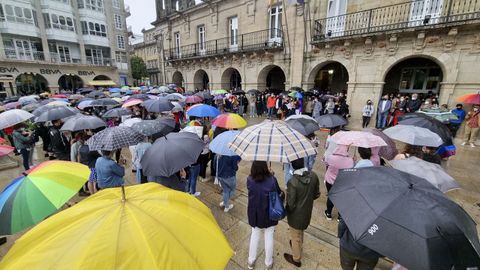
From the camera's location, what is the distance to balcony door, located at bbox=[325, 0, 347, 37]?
12477 millimetres

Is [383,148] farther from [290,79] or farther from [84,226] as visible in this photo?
[290,79]

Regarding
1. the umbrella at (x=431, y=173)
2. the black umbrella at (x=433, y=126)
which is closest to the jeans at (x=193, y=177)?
the umbrella at (x=431, y=173)

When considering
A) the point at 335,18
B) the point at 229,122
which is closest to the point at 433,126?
the point at 229,122

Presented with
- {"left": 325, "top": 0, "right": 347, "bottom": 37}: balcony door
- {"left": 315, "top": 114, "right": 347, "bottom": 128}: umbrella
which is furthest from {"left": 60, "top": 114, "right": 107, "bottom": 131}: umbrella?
{"left": 325, "top": 0, "right": 347, "bottom": 37}: balcony door

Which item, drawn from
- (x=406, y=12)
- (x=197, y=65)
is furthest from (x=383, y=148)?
(x=197, y=65)

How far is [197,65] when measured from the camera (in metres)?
21.8

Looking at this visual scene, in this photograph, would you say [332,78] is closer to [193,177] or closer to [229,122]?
[229,122]

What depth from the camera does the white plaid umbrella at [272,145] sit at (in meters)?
2.86

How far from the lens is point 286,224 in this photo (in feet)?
14.1

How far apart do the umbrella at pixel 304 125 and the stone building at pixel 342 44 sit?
8.84 metres

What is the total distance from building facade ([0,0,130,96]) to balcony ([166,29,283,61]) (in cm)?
839

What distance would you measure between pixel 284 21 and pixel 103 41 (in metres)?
26.4

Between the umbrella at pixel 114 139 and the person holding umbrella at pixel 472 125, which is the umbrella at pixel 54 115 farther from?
the person holding umbrella at pixel 472 125

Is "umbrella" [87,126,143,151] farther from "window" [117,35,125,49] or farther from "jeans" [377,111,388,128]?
"window" [117,35,125,49]
